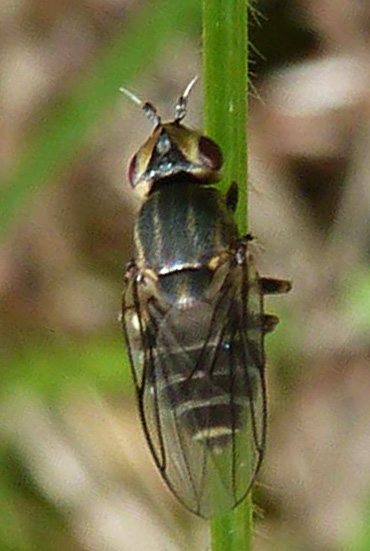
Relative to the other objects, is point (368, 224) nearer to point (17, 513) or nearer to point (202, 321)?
point (17, 513)

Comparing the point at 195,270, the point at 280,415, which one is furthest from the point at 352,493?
the point at 195,270

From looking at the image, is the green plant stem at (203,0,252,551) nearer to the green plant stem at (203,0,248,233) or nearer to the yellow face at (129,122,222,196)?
the green plant stem at (203,0,248,233)

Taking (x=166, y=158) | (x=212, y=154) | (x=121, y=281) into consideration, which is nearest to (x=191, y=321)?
(x=166, y=158)

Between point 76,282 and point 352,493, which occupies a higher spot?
point 76,282

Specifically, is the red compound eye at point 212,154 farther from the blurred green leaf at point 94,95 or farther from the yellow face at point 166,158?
the blurred green leaf at point 94,95

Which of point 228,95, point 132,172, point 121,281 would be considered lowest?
point 121,281

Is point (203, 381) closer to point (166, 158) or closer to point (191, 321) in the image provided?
point (191, 321)
